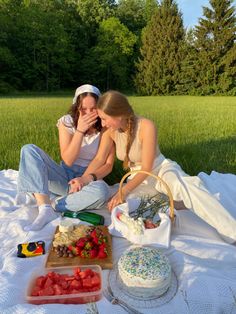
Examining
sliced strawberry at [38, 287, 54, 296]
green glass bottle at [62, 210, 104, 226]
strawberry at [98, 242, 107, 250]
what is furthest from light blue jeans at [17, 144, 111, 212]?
sliced strawberry at [38, 287, 54, 296]

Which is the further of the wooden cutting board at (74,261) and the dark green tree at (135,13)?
the dark green tree at (135,13)

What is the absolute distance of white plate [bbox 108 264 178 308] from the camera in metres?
1.93

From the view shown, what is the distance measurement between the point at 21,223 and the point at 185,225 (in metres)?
1.47

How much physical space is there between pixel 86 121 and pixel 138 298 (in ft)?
6.65

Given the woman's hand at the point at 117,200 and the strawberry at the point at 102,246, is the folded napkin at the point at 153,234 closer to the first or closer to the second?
the strawberry at the point at 102,246

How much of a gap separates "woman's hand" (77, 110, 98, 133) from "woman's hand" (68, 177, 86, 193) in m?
0.52

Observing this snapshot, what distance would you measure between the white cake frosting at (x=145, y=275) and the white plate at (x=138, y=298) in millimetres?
22

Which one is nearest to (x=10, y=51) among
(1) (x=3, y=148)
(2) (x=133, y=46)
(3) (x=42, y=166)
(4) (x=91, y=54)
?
(4) (x=91, y=54)

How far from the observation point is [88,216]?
121 inches

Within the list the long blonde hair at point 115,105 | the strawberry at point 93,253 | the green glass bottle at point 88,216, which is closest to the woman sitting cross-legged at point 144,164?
the long blonde hair at point 115,105

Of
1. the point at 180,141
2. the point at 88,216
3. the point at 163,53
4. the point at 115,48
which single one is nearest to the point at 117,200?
the point at 88,216

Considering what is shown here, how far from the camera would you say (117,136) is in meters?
3.46

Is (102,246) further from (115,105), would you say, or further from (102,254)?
(115,105)

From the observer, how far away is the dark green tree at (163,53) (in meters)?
34.2
